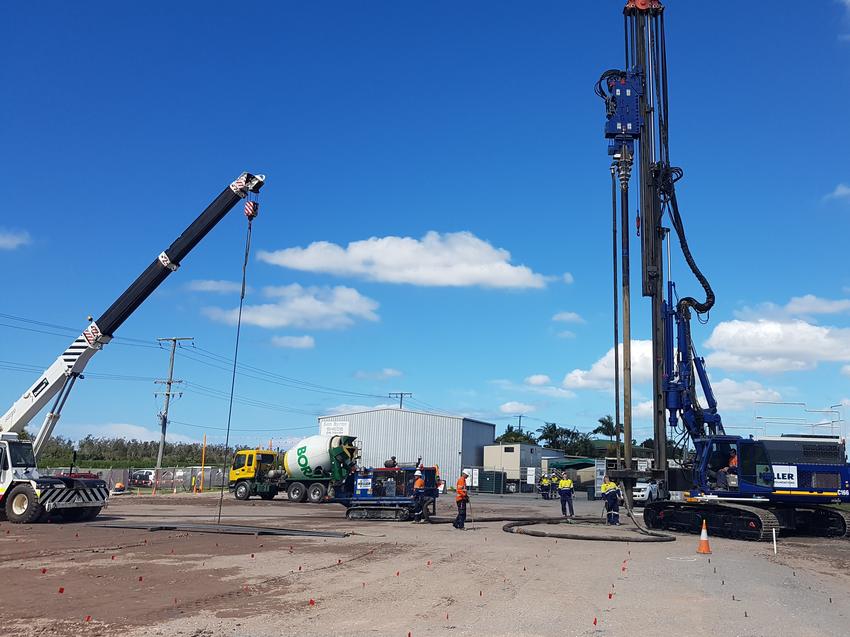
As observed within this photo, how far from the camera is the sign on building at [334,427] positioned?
61.5 meters

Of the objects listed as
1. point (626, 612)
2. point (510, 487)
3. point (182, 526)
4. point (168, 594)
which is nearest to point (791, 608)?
point (626, 612)

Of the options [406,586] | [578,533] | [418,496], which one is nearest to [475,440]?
[418,496]

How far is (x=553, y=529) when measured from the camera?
2330cm

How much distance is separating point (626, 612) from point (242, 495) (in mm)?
33047

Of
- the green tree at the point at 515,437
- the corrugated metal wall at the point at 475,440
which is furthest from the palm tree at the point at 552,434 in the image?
the corrugated metal wall at the point at 475,440

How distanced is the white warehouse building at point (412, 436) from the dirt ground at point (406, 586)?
4045 centimetres

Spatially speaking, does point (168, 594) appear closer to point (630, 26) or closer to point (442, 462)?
point (630, 26)

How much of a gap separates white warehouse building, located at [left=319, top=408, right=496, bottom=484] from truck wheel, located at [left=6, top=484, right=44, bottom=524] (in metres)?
37.4

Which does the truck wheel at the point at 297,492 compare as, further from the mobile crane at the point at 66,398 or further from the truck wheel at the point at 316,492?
the mobile crane at the point at 66,398

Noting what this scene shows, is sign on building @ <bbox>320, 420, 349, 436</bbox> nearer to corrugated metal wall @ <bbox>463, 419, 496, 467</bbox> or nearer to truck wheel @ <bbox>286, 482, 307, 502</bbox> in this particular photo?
corrugated metal wall @ <bbox>463, 419, 496, 467</bbox>

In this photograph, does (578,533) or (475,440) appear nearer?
(578,533)

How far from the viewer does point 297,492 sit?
126 feet

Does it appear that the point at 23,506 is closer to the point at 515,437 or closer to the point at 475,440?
the point at 475,440

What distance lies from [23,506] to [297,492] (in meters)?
16.5
